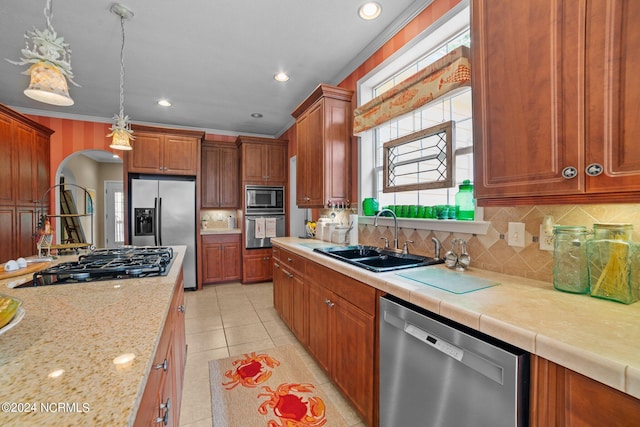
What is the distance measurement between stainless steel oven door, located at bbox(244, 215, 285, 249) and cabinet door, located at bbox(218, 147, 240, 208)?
625 millimetres

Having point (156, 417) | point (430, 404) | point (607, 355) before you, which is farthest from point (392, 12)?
point (156, 417)

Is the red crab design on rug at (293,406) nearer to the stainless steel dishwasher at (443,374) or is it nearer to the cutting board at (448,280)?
the stainless steel dishwasher at (443,374)

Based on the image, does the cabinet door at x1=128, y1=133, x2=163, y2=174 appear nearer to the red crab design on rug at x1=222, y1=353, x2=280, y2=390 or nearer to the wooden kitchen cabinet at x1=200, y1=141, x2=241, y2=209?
the wooden kitchen cabinet at x1=200, y1=141, x2=241, y2=209

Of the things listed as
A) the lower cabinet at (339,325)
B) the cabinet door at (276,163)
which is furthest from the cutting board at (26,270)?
the cabinet door at (276,163)

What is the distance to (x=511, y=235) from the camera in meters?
1.48

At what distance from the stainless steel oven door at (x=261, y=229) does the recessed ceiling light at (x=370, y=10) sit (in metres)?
3.37

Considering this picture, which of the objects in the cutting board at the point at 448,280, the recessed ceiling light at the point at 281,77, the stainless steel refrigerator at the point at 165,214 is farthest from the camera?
the stainless steel refrigerator at the point at 165,214

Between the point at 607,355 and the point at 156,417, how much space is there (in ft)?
4.06

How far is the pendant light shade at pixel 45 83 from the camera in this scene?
1.22 m

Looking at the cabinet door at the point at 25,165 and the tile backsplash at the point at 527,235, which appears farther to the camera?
the cabinet door at the point at 25,165

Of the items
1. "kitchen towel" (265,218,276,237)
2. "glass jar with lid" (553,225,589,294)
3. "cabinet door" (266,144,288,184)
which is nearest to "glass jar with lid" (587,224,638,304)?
"glass jar with lid" (553,225,589,294)

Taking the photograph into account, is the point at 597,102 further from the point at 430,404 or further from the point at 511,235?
the point at 430,404

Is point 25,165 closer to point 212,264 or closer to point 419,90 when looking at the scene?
point 212,264

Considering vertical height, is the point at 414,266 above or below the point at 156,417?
above
